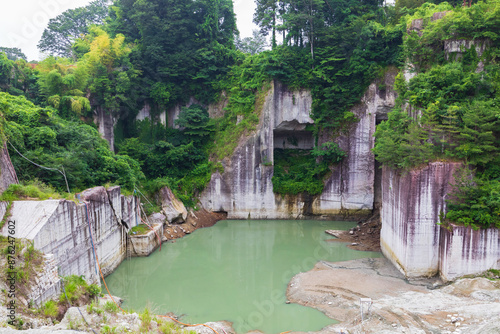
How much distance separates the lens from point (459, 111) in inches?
436

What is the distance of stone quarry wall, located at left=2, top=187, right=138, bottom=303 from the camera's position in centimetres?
821

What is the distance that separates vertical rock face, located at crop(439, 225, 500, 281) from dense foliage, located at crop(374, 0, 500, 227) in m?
0.32

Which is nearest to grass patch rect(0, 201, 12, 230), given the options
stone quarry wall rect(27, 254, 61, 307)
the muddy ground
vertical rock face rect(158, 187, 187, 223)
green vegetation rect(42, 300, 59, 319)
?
stone quarry wall rect(27, 254, 61, 307)

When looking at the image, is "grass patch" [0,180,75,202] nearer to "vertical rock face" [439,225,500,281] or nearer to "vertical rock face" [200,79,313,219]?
"vertical rock face" [200,79,313,219]

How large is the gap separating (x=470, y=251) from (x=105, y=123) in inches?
757

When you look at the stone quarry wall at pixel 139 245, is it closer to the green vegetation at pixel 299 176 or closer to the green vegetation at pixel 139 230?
the green vegetation at pixel 139 230

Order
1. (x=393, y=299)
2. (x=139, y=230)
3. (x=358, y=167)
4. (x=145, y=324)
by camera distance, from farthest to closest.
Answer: (x=358, y=167) → (x=139, y=230) → (x=393, y=299) → (x=145, y=324)

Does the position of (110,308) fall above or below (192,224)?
above

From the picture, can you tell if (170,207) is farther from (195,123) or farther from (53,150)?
(53,150)

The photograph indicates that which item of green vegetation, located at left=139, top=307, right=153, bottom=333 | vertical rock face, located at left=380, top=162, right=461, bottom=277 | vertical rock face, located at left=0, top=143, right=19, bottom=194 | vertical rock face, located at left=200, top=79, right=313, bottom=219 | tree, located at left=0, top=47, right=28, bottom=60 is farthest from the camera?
tree, located at left=0, top=47, right=28, bottom=60

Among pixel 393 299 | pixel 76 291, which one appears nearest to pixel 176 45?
pixel 76 291

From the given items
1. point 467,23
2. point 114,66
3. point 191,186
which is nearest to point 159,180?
point 191,186

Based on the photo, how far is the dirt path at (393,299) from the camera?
26.6 feet

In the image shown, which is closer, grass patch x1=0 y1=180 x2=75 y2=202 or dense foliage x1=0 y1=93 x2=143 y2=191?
grass patch x1=0 y1=180 x2=75 y2=202
